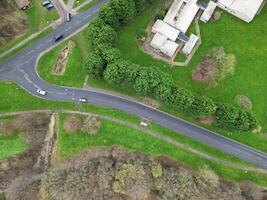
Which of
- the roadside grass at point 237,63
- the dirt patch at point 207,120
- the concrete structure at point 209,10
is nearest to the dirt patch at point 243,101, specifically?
the roadside grass at point 237,63

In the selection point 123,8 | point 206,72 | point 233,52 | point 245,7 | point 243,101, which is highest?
point 245,7

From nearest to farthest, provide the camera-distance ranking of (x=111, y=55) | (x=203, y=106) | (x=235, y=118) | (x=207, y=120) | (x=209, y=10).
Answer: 1. (x=235, y=118)
2. (x=203, y=106)
3. (x=111, y=55)
4. (x=207, y=120)
5. (x=209, y=10)

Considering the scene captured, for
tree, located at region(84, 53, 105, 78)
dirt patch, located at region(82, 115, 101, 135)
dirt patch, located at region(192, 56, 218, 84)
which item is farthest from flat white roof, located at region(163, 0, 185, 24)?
dirt patch, located at region(82, 115, 101, 135)

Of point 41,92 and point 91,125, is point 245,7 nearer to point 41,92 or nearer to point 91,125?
point 91,125

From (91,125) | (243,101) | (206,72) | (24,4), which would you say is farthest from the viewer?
(24,4)

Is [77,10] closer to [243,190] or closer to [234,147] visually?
[234,147]

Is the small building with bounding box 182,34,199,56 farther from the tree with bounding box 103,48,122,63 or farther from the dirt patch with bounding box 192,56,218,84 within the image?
the tree with bounding box 103,48,122,63

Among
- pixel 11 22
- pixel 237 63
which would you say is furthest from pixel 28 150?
pixel 237 63
